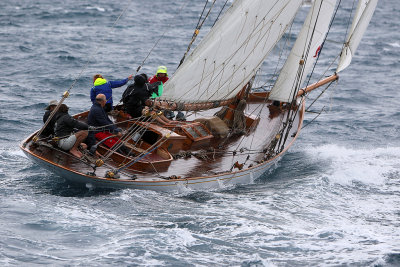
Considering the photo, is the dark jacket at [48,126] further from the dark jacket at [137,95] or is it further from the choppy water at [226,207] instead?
the dark jacket at [137,95]

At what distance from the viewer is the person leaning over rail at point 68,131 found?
51.8 ft

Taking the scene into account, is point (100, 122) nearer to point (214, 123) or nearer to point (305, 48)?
point (214, 123)

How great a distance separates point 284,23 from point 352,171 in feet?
15.6

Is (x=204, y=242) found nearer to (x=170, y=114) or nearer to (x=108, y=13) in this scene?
(x=170, y=114)

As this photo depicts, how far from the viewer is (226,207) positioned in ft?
51.1

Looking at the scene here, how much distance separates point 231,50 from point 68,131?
4.84 m

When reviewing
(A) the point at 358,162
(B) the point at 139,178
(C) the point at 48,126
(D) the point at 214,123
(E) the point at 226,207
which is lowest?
(A) the point at 358,162

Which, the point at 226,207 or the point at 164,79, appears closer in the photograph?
the point at 226,207

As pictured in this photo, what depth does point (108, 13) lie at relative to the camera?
46.9 metres

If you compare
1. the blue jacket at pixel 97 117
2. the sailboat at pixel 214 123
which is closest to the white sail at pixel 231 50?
the sailboat at pixel 214 123

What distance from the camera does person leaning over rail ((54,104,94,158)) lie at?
15.8 meters

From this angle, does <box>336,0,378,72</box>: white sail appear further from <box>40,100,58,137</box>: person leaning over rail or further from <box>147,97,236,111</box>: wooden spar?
<box>40,100,58,137</box>: person leaning over rail

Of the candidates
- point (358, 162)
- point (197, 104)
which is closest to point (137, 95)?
point (197, 104)

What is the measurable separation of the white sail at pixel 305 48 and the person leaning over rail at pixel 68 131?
614cm
